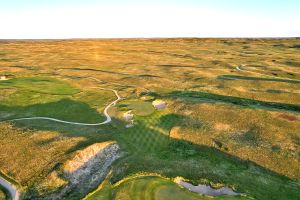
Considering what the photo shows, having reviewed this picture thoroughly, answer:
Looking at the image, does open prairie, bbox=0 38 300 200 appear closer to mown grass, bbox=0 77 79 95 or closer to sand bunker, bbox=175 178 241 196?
mown grass, bbox=0 77 79 95

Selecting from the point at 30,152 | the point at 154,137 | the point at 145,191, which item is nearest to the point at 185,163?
the point at 154,137

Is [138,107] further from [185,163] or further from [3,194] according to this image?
[3,194]

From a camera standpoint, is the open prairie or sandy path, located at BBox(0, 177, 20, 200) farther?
the open prairie

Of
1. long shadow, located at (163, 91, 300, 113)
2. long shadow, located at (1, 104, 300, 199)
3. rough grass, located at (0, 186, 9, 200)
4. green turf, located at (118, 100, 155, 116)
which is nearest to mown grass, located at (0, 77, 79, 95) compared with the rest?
green turf, located at (118, 100, 155, 116)

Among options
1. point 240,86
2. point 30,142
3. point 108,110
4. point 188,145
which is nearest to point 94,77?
point 108,110

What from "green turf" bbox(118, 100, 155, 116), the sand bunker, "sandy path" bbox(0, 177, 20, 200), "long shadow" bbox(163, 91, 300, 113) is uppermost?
"green turf" bbox(118, 100, 155, 116)

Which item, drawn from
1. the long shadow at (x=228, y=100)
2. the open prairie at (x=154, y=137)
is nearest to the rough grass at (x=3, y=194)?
the open prairie at (x=154, y=137)

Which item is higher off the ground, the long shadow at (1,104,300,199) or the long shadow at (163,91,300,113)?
the long shadow at (163,91,300,113)
